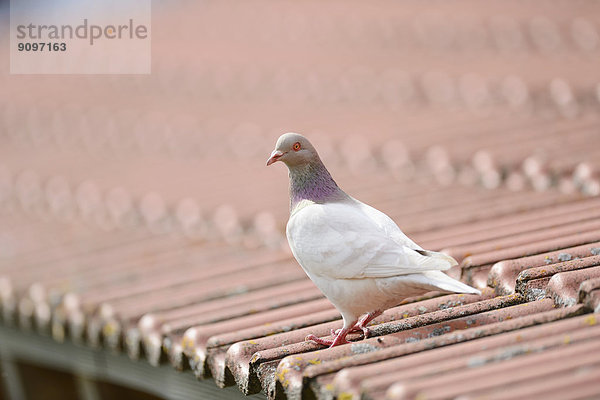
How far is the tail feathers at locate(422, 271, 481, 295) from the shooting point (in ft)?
6.57

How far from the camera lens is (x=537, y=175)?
3674mm

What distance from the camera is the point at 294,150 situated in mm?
2473

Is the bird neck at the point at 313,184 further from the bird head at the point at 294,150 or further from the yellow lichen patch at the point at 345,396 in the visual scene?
the yellow lichen patch at the point at 345,396

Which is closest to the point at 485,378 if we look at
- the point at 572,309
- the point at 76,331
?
the point at 572,309

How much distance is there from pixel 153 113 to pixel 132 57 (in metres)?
2.35

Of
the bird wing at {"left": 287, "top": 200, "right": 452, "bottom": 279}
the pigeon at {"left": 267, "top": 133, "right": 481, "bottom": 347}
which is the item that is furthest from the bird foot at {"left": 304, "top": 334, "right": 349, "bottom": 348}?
the bird wing at {"left": 287, "top": 200, "right": 452, "bottom": 279}

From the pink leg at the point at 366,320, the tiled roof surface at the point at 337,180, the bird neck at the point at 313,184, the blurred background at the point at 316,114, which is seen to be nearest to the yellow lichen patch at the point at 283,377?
the tiled roof surface at the point at 337,180

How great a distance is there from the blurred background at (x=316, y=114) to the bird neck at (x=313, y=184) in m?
1.32

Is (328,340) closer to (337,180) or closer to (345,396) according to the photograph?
(345,396)

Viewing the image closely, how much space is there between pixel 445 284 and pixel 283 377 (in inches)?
17.2

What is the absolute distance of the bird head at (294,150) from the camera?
2469 millimetres

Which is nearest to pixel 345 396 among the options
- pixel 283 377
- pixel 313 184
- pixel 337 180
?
pixel 283 377

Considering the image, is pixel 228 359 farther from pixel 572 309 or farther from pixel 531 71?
pixel 531 71

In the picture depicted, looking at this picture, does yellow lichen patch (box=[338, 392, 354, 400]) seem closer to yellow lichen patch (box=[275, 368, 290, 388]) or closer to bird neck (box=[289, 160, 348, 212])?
yellow lichen patch (box=[275, 368, 290, 388])
